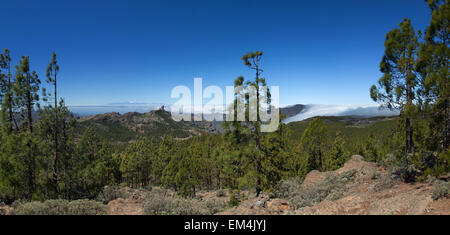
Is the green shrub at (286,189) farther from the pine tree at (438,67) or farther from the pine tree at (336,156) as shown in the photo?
the pine tree at (336,156)

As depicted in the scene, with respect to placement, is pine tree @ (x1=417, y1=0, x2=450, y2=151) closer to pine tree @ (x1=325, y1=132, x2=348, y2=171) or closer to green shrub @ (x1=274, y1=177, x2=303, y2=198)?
green shrub @ (x1=274, y1=177, x2=303, y2=198)

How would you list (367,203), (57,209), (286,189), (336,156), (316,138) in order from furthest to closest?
1. (336,156)
2. (316,138)
3. (286,189)
4. (367,203)
5. (57,209)

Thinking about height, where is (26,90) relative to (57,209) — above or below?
above

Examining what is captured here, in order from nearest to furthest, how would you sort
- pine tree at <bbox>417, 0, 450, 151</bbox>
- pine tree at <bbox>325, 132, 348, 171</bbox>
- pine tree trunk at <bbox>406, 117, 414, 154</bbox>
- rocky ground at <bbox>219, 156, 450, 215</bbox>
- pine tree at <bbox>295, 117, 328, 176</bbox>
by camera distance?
rocky ground at <bbox>219, 156, 450, 215</bbox>, pine tree at <bbox>417, 0, 450, 151</bbox>, pine tree trunk at <bbox>406, 117, 414, 154</bbox>, pine tree at <bbox>295, 117, 328, 176</bbox>, pine tree at <bbox>325, 132, 348, 171</bbox>

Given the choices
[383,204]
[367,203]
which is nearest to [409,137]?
[367,203]

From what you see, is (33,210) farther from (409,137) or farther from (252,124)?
(409,137)

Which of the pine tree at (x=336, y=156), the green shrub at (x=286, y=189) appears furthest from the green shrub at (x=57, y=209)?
the pine tree at (x=336, y=156)

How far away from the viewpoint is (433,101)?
29.2ft

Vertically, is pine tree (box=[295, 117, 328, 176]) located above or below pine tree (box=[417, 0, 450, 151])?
below

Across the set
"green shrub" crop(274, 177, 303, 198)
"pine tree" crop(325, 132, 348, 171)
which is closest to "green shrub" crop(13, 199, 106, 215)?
"green shrub" crop(274, 177, 303, 198)

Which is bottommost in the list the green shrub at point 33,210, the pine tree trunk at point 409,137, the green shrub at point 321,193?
the green shrub at point 321,193

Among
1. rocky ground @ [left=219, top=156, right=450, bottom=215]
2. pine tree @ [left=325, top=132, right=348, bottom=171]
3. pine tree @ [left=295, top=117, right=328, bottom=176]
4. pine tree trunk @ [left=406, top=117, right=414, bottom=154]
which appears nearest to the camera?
rocky ground @ [left=219, top=156, right=450, bottom=215]
